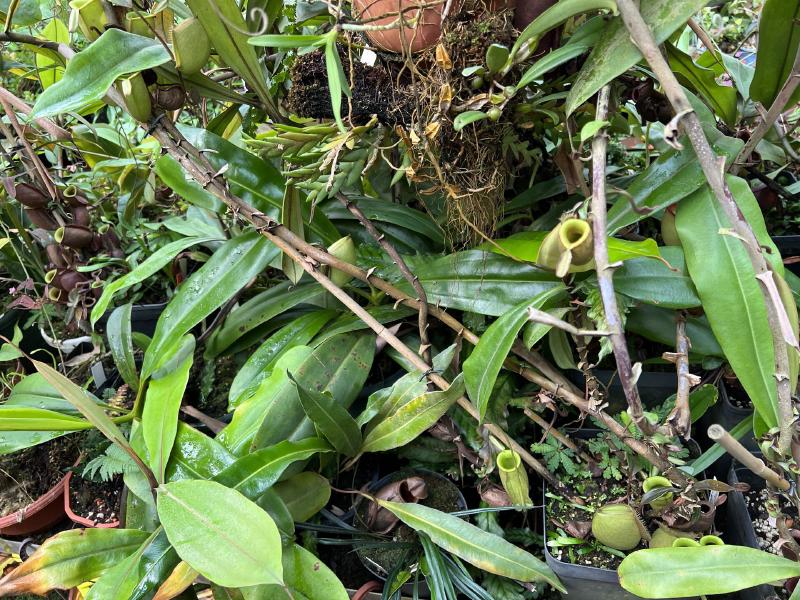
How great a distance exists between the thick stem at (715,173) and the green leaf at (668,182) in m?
0.15

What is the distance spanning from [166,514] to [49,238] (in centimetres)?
79

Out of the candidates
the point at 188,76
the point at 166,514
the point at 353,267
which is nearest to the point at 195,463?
the point at 166,514

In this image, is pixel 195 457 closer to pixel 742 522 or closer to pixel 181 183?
A: pixel 181 183

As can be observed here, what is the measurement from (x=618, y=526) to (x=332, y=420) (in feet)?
1.24

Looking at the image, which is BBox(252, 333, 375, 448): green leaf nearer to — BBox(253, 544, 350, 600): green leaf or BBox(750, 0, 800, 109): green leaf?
BBox(253, 544, 350, 600): green leaf

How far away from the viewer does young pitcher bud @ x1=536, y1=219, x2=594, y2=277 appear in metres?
0.53

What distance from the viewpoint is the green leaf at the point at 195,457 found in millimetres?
778

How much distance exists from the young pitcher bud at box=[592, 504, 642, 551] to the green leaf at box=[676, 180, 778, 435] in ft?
0.61

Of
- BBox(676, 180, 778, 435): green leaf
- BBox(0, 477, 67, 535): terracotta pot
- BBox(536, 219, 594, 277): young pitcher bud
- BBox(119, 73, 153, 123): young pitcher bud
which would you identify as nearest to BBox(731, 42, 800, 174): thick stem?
BBox(676, 180, 778, 435): green leaf

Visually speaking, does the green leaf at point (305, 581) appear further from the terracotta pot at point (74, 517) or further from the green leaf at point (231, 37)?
the green leaf at point (231, 37)

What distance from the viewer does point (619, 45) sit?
0.60m

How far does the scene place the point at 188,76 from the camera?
2.67ft

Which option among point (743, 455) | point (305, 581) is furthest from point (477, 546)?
point (743, 455)

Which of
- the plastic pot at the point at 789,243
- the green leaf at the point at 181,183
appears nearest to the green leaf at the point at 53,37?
the green leaf at the point at 181,183
